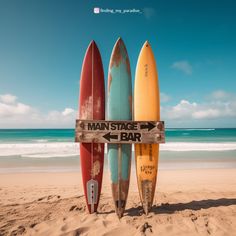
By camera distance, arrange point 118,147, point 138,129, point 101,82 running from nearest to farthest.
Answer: point 138,129, point 118,147, point 101,82

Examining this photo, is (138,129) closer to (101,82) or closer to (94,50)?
(101,82)

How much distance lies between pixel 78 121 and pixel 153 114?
1.35 m

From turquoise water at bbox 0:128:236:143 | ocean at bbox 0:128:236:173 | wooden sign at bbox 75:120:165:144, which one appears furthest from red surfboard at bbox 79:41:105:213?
turquoise water at bbox 0:128:236:143

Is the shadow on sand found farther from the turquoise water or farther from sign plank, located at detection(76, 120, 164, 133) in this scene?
the turquoise water

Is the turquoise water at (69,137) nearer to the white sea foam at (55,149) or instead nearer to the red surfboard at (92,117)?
the white sea foam at (55,149)

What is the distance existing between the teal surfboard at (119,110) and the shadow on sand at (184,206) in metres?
0.30

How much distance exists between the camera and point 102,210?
130 inches

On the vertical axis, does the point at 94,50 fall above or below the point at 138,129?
above

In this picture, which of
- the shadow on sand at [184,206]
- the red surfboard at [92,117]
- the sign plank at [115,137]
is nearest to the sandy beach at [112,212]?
the shadow on sand at [184,206]

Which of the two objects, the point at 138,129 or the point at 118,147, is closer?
the point at 138,129

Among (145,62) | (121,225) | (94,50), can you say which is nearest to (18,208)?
(121,225)

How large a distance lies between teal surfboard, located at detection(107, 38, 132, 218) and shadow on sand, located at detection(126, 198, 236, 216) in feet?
1.00

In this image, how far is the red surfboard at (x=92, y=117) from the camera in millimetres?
3299

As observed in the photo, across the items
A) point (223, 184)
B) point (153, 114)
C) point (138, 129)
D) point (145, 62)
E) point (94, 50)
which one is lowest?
point (223, 184)
